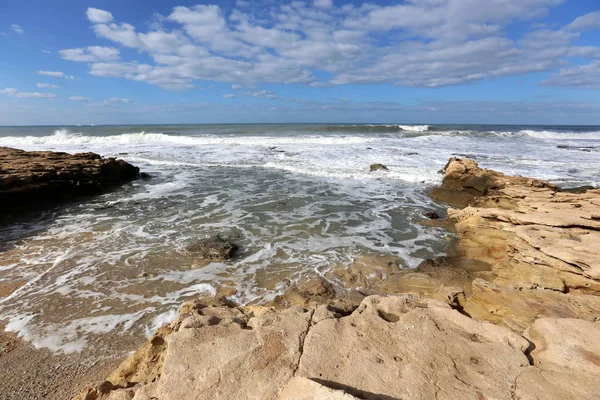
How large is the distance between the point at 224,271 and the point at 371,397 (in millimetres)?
3906

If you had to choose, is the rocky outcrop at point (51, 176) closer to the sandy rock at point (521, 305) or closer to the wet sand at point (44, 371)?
the wet sand at point (44, 371)

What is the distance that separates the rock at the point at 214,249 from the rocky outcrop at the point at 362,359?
293 cm

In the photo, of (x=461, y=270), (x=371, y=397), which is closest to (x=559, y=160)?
(x=461, y=270)

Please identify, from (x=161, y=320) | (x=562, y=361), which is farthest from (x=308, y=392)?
(x=161, y=320)

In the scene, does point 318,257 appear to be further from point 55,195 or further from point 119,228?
point 55,195

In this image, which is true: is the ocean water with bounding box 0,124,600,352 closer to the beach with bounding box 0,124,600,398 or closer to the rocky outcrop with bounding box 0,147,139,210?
the beach with bounding box 0,124,600,398

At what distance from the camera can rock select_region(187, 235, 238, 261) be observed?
600cm

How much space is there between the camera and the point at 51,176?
10273mm

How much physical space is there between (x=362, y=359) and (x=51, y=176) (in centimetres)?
1169

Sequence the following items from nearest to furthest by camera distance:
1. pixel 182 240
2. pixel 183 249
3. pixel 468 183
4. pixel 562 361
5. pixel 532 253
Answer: pixel 562 361 < pixel 532 253 < pixel 183 249 < pixel 182 240 < pixel 468 183

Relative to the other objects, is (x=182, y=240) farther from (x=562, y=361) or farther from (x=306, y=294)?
(x=562, y=361)

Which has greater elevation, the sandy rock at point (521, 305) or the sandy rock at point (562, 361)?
the sandy rock at point (562, 361)

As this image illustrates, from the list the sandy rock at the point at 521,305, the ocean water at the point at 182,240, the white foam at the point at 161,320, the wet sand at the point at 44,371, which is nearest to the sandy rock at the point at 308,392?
the sandy rock at the point at 521,305

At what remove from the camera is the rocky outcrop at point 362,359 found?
212 centimetres
